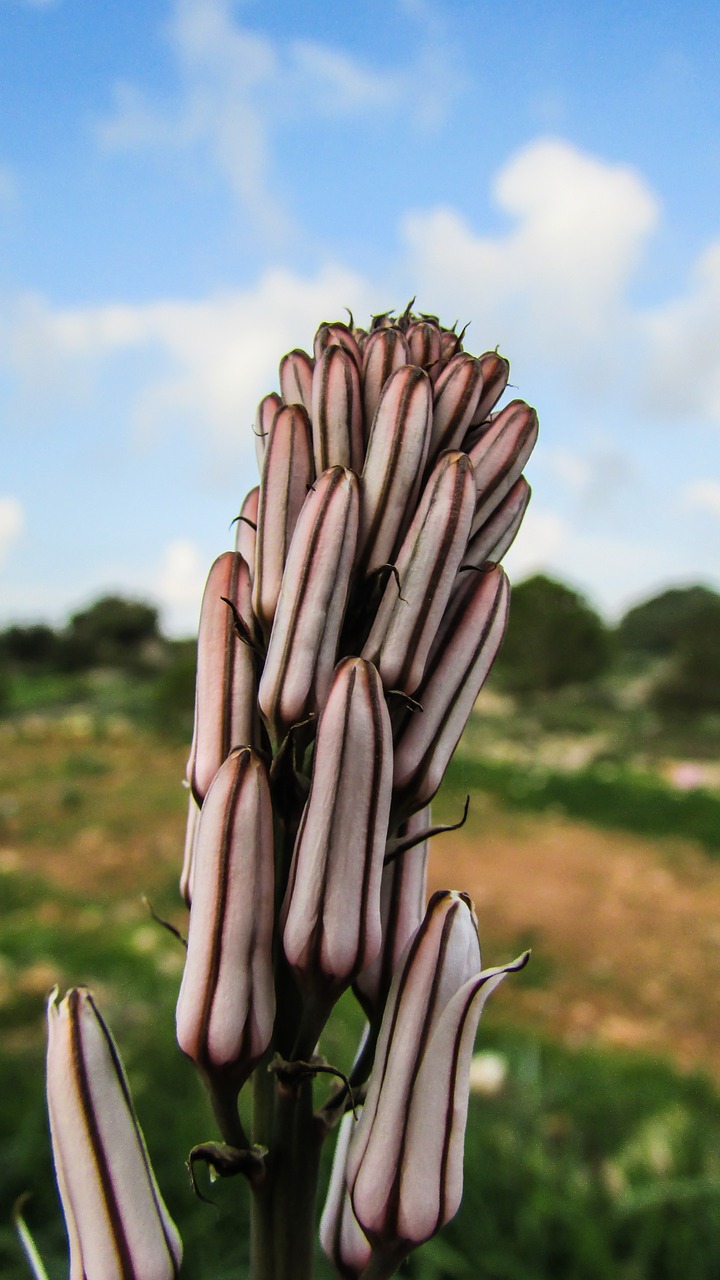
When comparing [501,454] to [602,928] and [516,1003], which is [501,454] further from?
[602,928]

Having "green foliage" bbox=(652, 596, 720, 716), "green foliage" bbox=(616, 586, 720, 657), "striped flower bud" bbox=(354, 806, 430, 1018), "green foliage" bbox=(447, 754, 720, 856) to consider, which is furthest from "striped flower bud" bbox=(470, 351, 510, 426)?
"green foliage" bbox=(616, 586, 720, 657)

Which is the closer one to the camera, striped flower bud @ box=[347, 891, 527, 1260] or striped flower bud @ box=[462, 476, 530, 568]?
striped flower bud @ box=[347, 891, 527, 1260]

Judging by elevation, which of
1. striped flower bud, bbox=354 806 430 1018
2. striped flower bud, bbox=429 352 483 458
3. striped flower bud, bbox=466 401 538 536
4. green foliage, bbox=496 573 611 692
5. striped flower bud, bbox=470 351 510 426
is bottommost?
striped flower bud, bbox=354 806 430 1018

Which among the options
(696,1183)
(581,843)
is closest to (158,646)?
(581,843)

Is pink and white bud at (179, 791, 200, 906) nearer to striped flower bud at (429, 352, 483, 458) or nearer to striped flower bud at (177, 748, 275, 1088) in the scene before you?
striped flower bud at (177, 748, 275, 1088)

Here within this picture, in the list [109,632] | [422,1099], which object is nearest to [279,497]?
[422,1099]

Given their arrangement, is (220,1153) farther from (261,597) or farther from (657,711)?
(657,711)

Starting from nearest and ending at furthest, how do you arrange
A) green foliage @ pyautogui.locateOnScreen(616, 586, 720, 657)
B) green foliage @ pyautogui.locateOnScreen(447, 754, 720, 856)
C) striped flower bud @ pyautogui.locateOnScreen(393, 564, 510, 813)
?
striped flower bud @ pyautogui.locateOnScreen(393, 564, 510, 813)
green foliage @ pyautogui.locateOnScreen(447, 754, 720, 856)
green foliage @ pyautogui.locateOnScreen(616, 586, 720, 657)
